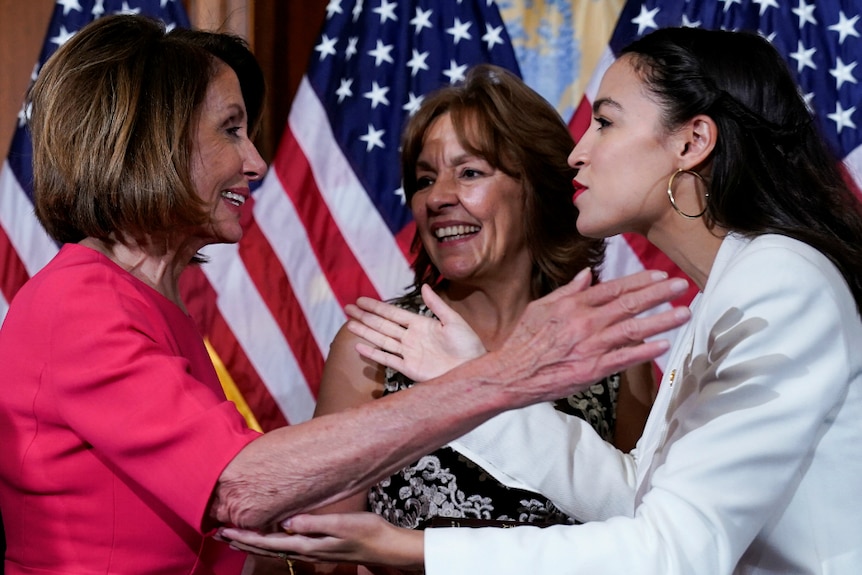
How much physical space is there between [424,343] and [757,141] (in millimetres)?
666

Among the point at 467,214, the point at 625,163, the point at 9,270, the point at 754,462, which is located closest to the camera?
the point at 754,462

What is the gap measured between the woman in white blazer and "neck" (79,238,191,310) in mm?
406

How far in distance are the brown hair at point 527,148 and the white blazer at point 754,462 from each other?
1057mm

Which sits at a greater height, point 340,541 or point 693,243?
point 693,243

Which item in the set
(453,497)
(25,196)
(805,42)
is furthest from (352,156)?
(805,42)

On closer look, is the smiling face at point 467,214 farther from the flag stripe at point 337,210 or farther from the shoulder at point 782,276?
the shoulder at point 782,276

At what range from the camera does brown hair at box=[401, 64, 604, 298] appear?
2.53m

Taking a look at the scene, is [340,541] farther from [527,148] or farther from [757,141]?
[527,148]

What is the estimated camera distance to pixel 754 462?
131cm

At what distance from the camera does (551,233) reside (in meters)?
2.61

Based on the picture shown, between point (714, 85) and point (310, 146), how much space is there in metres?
1.62

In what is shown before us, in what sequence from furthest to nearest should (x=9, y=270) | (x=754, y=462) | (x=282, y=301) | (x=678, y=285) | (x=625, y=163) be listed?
(x=282, y=301)
(x=9, y=270)
(x=625, y=163)
(x=754, y=462)
(x=678, y=285)

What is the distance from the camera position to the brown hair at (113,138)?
4.96 feet

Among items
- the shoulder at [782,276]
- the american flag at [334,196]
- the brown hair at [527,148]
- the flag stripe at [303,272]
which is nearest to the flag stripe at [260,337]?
the american flag at [334,196]
